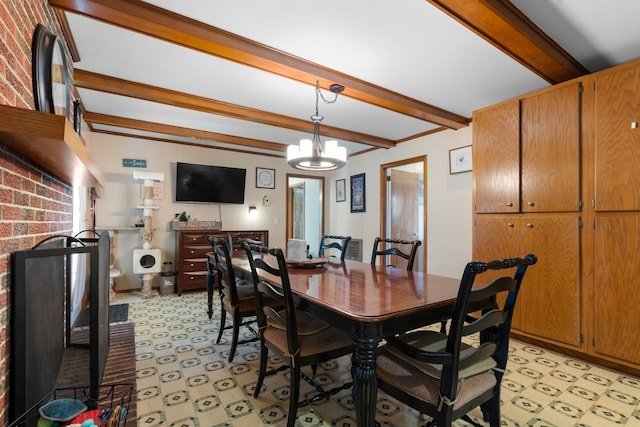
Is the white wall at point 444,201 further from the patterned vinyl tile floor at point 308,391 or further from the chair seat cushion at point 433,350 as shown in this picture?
the chair seat cushion at point 433,350

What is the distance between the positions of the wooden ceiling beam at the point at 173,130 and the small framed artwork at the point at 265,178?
62cm

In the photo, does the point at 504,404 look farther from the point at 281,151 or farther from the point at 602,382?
the point at 281,151

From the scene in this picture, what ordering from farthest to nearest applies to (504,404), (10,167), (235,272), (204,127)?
(204,127), (235,272), (504,404), (10,167)

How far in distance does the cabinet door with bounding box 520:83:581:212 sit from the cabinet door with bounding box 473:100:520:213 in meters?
0.06

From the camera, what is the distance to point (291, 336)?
60.6 inches

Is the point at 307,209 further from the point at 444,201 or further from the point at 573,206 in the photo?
the point at 573,206

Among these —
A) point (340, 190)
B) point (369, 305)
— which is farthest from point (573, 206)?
point (340, 190)

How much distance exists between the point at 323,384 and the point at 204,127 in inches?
142

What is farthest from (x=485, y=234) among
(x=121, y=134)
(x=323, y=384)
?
(x=121, y=134)

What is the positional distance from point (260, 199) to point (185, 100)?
107 inches

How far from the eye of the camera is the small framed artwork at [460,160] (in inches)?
152

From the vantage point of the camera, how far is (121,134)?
4504mm

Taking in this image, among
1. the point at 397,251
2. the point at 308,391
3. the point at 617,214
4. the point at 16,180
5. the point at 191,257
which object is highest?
the point at 16,180

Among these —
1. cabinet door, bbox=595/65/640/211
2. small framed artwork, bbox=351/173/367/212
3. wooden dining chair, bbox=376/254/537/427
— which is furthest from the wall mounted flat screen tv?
cabinet door, bbox=595/65/640/211
